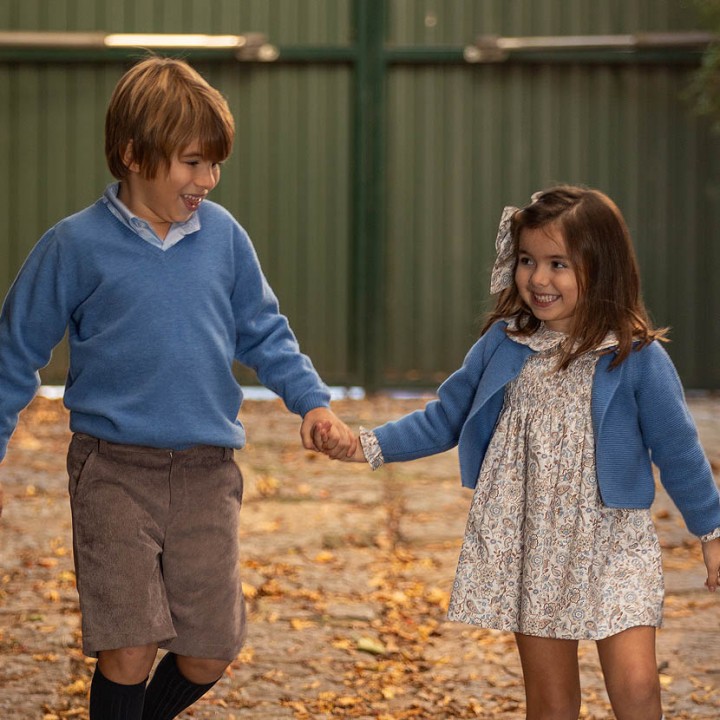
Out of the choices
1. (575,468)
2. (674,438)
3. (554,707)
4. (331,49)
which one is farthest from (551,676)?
(331,49)

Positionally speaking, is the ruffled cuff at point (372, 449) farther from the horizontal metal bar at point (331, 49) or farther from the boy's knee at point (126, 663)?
the horizontal metal bar at point (331, 49)

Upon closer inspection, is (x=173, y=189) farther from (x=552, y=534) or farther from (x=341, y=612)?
(x=341, y=612)

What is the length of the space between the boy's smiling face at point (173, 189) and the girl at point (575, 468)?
2.11ft

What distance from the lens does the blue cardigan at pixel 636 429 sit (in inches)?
103

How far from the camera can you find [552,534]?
2654 mm

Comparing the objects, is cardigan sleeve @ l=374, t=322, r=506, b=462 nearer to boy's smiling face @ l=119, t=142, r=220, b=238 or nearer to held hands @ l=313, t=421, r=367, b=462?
held hands @ l=313, t=421, r=367, b=462

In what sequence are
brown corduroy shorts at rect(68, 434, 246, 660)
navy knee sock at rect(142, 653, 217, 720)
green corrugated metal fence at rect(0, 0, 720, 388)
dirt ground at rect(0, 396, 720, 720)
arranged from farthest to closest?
green corrugated metal fence at rect(0, 0, 720, 388), dirt ground at rect(0, 396, 720, 720), navy knee sock at rect(142, 653, 217, 720), brown corduroy shorts at rect(68, 434, 246, 660)

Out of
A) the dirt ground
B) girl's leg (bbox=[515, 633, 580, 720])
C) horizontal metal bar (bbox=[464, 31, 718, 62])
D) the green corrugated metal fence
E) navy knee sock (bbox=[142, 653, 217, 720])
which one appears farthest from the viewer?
the green corrugated metal fence

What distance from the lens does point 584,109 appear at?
27.6 ft

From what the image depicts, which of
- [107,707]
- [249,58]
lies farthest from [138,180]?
[249,58]

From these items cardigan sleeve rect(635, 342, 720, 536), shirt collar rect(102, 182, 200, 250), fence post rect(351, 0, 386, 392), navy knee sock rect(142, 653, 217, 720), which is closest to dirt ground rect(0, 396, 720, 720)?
navy knee sock rect(142, 653, 217, 720)

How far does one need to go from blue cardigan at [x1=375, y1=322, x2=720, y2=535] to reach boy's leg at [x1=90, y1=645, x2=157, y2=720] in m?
0.75

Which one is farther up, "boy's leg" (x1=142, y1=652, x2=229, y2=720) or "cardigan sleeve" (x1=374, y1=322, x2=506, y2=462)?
"cardigan sleeve" (x1=374, y1=322, x2=506, y2=462)

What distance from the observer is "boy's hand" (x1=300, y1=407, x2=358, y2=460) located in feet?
9.46
